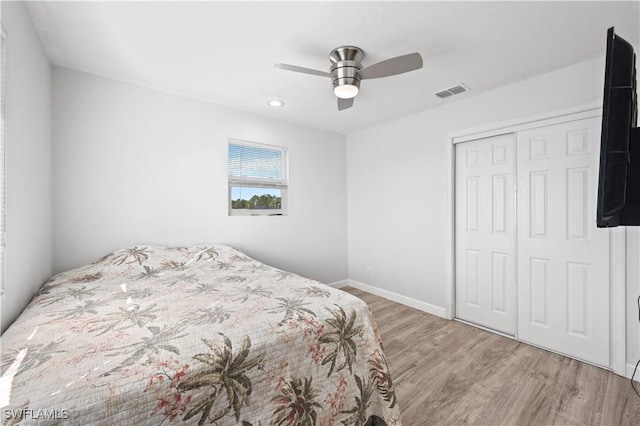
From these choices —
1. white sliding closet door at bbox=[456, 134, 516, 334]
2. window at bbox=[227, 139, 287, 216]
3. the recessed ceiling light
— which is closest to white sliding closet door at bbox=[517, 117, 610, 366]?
white sliding closet door at bbox=[456, 134, 516, 334]

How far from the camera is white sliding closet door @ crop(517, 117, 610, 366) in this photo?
7.07 ft

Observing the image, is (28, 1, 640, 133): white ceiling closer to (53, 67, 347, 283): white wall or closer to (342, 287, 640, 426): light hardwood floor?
(53, 67, 347, 283): white wall

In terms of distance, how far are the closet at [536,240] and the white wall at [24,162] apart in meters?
3.50

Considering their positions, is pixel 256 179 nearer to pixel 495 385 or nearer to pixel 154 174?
pixel 154 174

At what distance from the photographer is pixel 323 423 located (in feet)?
4.23

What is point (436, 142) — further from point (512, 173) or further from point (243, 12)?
point (243, 12)

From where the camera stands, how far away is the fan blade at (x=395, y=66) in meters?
1.78

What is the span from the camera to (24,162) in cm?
160

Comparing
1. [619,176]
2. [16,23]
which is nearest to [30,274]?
[16,23]

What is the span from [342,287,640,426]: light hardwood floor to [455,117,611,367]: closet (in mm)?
244

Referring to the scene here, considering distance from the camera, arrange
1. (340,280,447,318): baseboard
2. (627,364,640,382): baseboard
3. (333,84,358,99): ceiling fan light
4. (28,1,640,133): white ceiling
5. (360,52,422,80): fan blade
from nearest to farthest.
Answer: (28,1,640,133): white ceiling → (360,52,422,80): fan blade → (627,364,640,382): baseboard → (333,84,358,99): ceiling fan light → (340,280,447,318): baseboard

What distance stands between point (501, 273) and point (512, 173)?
3.21 ft

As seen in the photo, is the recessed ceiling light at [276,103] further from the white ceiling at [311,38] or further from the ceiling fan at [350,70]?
the ceiling fan at [350,70]

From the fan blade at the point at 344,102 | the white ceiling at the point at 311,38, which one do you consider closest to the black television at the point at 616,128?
the white ceiling at the point at 311,38
